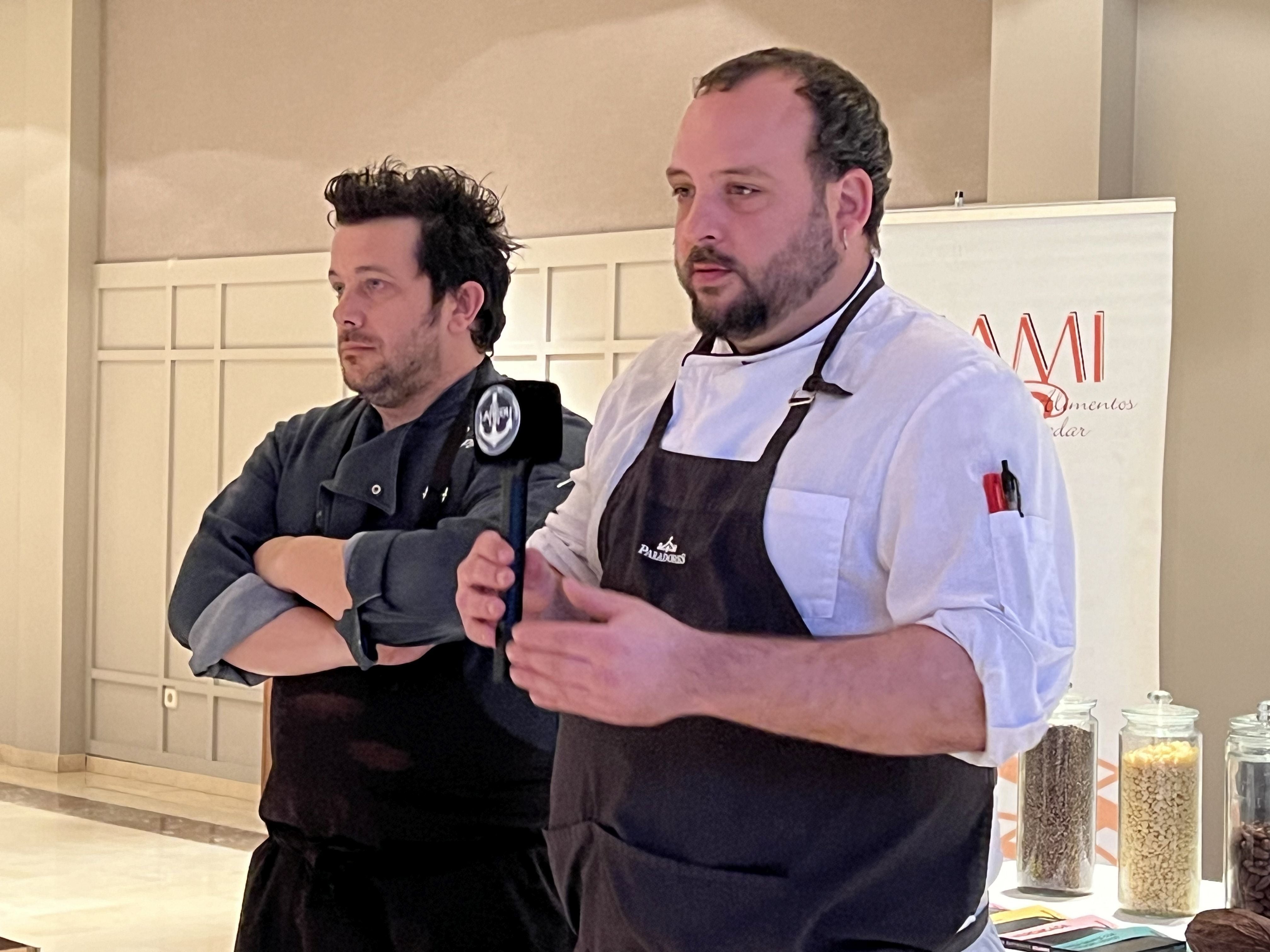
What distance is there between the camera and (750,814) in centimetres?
165

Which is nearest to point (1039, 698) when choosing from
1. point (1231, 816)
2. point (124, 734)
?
point (1231, 816)

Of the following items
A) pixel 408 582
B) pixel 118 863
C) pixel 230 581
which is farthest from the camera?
pixel 118 863

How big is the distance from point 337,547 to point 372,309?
0.36 m

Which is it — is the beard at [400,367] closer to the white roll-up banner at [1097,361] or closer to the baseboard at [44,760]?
the white roll-up banner at [1097,361]

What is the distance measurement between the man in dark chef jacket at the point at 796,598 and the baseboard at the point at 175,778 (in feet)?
20.8

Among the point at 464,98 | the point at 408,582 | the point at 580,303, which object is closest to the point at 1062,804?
the point at 408,582

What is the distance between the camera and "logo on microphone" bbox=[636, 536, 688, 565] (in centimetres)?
171

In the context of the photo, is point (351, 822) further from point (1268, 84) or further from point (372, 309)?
point (1268, 84)

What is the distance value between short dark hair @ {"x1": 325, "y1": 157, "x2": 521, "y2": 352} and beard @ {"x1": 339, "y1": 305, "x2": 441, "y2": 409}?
2.5 inches

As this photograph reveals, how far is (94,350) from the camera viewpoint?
8.77 m

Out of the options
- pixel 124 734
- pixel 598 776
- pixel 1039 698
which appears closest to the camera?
pixel 1039 698

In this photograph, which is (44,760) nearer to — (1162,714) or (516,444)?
(1162,714)

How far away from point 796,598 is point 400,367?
918mm

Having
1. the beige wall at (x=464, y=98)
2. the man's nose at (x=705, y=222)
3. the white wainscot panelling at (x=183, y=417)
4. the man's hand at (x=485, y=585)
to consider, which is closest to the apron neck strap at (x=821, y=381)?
the man's nose at (x=705, y=222)
